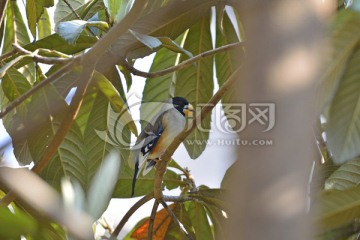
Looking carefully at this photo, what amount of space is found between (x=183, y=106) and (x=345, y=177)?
32.5 inches

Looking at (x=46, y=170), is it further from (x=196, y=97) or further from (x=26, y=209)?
(x=196, y=97)

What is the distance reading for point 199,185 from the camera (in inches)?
79.2

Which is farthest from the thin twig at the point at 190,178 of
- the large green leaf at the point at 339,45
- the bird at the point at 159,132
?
the large green leaf at the point at 339,45

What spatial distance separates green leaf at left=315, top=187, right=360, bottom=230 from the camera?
3.35 feet

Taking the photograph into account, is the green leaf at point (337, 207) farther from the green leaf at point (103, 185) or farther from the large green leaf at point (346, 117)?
the green leaf at point (103, 185)

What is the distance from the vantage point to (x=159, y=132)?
233 centimetres

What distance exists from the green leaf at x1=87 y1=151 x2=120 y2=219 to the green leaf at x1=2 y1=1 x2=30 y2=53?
473 mm

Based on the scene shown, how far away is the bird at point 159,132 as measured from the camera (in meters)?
2.11

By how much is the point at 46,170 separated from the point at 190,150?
478 millimetres

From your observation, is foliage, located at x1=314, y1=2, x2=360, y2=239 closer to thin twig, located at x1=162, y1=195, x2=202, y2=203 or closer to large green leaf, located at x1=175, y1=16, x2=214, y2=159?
thin twig, located at x1=162, y1=195, x2=202, y2=203

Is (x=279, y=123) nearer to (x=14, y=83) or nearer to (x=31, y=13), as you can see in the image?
(x=14, y=83)

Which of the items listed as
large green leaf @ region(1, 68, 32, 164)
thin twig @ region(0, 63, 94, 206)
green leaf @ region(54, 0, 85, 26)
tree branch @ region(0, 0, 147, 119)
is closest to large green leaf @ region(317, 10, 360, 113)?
tree branch @ region(0, 0, 147, 119)

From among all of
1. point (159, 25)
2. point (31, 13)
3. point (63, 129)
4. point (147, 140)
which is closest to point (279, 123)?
point (63, 129)

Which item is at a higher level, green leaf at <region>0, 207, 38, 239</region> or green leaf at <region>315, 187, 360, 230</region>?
green leaf at <region>0, 207, 38, 239</region>
